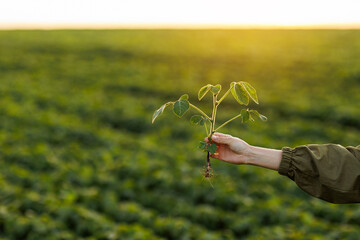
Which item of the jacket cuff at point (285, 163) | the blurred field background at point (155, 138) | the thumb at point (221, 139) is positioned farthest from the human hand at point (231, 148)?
the blurred field background at point (155, 138)

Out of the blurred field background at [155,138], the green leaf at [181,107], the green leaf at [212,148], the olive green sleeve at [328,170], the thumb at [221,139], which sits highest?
the green leaf at [181,107]

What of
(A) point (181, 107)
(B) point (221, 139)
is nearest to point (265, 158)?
(B) point (221, 139)

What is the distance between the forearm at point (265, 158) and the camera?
1.84m

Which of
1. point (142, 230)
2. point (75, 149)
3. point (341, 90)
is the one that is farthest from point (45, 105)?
point (341, 90)

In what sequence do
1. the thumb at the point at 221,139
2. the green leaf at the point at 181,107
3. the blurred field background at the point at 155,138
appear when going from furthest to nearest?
the blurred field background at the point at 155,138, the thumb at the point at 221,139, the green leaf at the point at 181,107

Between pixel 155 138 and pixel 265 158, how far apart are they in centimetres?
745

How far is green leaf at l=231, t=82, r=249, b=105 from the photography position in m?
1.73

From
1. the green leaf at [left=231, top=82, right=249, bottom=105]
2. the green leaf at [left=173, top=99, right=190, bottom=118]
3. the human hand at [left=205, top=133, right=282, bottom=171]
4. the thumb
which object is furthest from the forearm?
the green leaf at [left=173, top=99, right=190, bottom=118]

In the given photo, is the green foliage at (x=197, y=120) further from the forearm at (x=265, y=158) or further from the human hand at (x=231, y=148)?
the forearm at (x=265, y=158)

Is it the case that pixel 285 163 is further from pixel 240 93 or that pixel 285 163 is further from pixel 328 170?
pixel 240 93

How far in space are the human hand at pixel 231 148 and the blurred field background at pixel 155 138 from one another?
3180mm

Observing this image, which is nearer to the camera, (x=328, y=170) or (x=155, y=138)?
(x=328, y=170)

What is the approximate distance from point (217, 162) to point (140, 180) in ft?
5.20

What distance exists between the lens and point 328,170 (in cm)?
175
